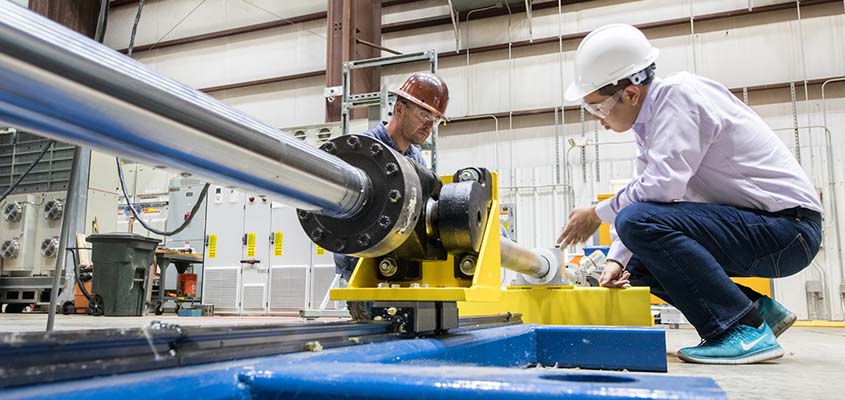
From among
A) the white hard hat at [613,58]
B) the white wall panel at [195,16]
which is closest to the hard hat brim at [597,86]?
the white hard hat at [613,58]

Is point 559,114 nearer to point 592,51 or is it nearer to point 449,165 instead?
point 449,165

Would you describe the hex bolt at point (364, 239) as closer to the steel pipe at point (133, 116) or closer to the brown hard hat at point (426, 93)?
the steel pipe at point (133, 116)

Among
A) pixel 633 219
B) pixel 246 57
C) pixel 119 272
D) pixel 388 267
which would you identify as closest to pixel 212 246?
pixel 119 272

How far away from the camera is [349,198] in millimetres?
892

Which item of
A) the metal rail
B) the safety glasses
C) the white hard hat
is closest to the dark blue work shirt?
the safety glasses

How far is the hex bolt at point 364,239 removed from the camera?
3.02ft

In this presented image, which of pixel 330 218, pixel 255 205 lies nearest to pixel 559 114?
pixel 255 205

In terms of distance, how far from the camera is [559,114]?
6684 mm

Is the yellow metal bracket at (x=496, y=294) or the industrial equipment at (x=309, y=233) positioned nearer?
the industrial equipment at (x=309, y=233)

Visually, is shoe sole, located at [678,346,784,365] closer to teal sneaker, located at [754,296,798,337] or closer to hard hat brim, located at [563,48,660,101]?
teal sneaker, located at [754,296,798,337]

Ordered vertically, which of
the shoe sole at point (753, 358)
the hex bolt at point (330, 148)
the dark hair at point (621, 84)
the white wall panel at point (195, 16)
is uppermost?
the white wall panel at point (195, 16)

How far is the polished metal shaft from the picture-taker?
1.47 m

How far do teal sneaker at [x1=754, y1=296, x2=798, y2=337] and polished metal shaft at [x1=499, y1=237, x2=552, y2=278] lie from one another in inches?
24.2

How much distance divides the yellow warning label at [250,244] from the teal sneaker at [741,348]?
5605 mm
